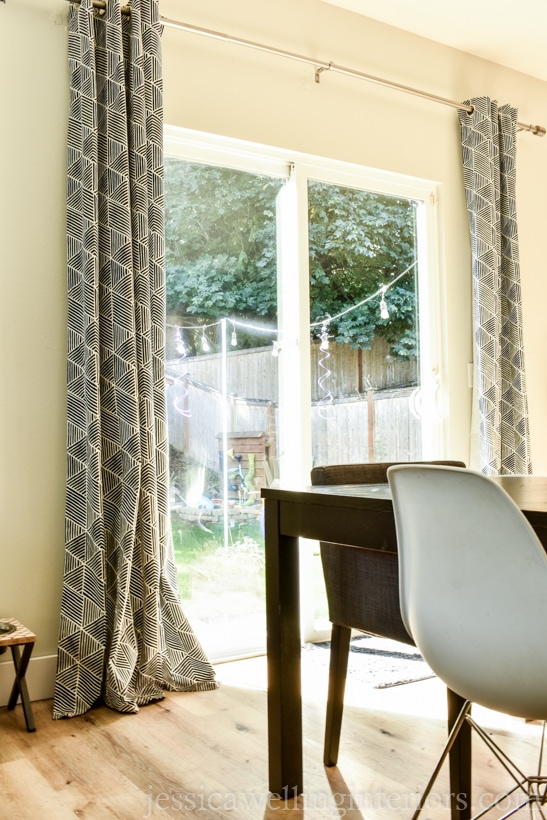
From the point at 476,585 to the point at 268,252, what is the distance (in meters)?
2.43

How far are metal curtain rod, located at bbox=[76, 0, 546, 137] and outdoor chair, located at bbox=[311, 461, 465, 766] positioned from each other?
1.93 m

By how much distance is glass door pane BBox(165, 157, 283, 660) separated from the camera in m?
3.14

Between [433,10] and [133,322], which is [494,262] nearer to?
[433,10]

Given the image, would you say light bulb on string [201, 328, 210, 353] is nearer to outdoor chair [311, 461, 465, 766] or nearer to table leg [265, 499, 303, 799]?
outdoor chair [311, 461, 465, 766]

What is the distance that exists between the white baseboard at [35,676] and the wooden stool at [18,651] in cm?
8

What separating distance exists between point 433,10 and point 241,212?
133cm

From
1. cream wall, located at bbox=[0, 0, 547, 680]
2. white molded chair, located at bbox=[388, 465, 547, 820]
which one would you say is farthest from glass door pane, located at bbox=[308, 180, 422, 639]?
white molded chair, located at bbox=[388, 465, 547, 820]

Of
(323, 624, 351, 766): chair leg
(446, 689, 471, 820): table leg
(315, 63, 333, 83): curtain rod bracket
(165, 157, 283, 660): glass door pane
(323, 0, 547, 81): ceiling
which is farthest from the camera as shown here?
(323, 0, 547, 81): ceiling

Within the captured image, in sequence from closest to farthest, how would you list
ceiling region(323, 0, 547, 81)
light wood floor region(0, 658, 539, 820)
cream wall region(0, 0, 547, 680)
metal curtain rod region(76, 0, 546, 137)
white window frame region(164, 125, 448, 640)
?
light wood floor region(0, 658, 539, 820)
cream wall region(0, 0, 547, 680)
metal curtain rod region(76, 0, 546, 137)
white window frame region(164, 125, 448, 640)
ceiling region(323, 0, 547, 81)

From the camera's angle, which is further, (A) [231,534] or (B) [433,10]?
(B) [433,10]

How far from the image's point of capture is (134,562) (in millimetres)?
2703

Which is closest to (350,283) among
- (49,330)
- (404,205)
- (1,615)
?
(404,205)

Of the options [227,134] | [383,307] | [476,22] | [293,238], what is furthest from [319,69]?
[383,307]

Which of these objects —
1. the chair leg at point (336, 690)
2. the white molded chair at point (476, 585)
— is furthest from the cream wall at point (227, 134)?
the white molded chair at point (476, 585)
